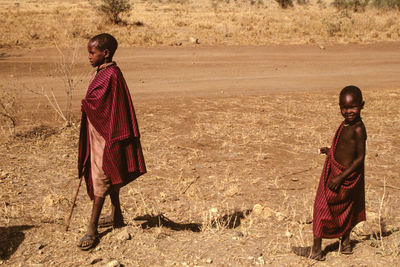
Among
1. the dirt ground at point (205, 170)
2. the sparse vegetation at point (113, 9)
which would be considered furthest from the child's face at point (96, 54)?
the sparse vegetation at point (113, 9)

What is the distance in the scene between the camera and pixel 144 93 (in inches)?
371

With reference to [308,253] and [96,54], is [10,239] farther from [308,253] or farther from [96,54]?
[308,253]

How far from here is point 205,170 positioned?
564cm

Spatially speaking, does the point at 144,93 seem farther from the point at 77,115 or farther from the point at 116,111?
the point at 116,111

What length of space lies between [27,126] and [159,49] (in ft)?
24.6

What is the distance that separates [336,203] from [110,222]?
1.88 metres

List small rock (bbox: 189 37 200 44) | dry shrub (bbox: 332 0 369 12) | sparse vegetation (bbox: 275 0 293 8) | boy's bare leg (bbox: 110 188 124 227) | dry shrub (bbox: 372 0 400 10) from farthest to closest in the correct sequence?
sparse vegetation (bbox: 275 0 293 8), dry shrub (bbox: 332 0 369 12), dry shrub (bbox: 372 0 400 10), small rock (bbox: 189 37 200 44), boy's bare leg (bbox: 110 188 124 227)

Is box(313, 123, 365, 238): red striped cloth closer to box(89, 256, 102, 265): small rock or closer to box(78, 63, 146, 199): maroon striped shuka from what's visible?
box(78, 63, 146, 199): maroon striped shuka

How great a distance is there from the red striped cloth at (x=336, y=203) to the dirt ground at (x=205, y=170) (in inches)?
10.3

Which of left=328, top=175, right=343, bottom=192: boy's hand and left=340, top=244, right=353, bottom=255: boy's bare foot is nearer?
left=328, top=175, right=343, bottom=192: boy's hand

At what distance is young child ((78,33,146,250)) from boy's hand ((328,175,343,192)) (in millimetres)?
1426

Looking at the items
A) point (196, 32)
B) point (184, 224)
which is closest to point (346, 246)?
point (184, 224)

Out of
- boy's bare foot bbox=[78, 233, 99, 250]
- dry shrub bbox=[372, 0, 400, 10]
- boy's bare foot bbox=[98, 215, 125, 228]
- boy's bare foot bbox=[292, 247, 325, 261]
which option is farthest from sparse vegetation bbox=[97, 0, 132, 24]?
dry shrub bbox=[372, 0, 400, 10]

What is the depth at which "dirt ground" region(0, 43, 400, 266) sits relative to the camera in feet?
11.7
